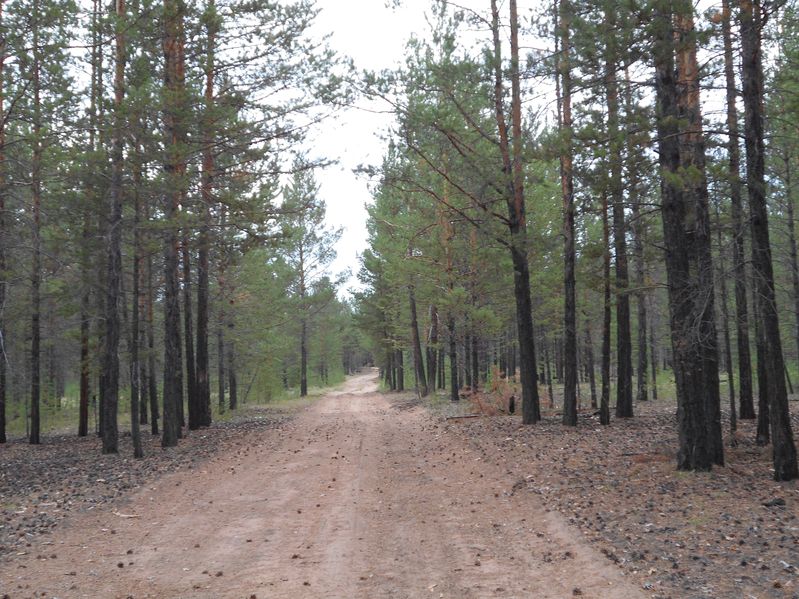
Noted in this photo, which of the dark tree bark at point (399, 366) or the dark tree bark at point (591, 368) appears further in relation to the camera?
the dark tree bark at point (399, 366)

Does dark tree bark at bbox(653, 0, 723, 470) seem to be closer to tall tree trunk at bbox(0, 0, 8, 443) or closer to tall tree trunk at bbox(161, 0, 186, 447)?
tall tree trunk at bbox(161, 0, 186, 447)

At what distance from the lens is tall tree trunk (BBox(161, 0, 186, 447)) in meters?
12.3

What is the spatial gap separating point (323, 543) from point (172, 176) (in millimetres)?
8983

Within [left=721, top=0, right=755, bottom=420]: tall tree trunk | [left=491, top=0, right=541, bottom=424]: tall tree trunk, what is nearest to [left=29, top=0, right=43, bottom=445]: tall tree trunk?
[left=491, top=0, right=541, bottom=424]: tall tree trunk

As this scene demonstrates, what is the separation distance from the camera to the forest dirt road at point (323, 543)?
17.2ft

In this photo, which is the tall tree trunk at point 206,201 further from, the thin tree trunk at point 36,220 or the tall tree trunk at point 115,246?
the thin tree trunk at point 36,220

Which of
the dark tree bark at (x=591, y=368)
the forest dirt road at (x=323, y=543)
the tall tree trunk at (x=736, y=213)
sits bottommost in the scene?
the forest dirt road at (x=323, y=543)

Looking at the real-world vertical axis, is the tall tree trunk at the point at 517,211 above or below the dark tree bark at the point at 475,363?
above

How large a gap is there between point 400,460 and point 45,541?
6.45 m

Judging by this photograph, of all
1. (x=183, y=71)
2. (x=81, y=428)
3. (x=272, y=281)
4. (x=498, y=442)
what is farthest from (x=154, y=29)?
(x=272, y=281)

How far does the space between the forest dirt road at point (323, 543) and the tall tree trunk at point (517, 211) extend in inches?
193

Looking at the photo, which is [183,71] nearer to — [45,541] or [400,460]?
[400,460]

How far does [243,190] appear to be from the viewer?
16750mm

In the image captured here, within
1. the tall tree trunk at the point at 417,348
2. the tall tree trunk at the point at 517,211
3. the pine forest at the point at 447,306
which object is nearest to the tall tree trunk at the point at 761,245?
the pine forest at the point at 447,306
